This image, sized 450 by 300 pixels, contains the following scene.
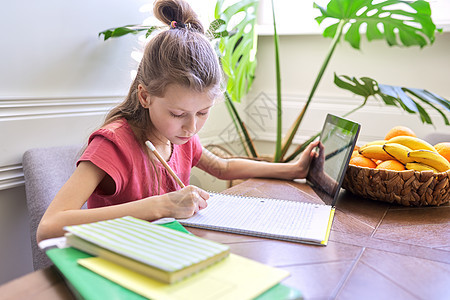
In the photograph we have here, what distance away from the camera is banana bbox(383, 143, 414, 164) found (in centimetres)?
107

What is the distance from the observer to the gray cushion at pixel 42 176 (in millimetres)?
1177

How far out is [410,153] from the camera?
1.06 metres

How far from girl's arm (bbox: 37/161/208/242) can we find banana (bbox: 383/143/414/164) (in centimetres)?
51

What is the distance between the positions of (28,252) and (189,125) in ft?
2.81

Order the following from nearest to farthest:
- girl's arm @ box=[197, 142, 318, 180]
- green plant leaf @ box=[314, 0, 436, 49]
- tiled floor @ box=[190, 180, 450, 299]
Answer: tiled floor @ box=[190, 180, 450, 299] < girl's arm @ box=[197, 142, 318, 180] < green plant leaf @ box=[314, 0, 436, 49]

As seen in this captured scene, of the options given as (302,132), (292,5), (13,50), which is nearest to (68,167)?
(13,50)

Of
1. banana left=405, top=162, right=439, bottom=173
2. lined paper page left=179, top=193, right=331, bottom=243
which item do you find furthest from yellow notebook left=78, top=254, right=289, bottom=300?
banana left=405, top=162, right=439, bottom=173

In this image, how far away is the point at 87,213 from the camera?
2.83ft

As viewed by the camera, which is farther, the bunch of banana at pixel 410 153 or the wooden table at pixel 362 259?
the bunch of banana at pixel 410 153

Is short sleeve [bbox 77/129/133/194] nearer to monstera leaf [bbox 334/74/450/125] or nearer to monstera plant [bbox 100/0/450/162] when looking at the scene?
monstera plant [bbox 100/0/450/162]

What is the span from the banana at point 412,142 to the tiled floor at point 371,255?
16cm

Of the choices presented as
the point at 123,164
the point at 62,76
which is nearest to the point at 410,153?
the point at 123,164

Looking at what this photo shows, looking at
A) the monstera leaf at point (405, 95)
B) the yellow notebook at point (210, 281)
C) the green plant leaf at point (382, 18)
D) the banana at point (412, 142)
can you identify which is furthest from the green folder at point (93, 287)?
the green plant leaf at point (382, 18)

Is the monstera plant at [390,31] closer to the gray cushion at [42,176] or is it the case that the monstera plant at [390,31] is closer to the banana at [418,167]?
the banana at [418,167]
